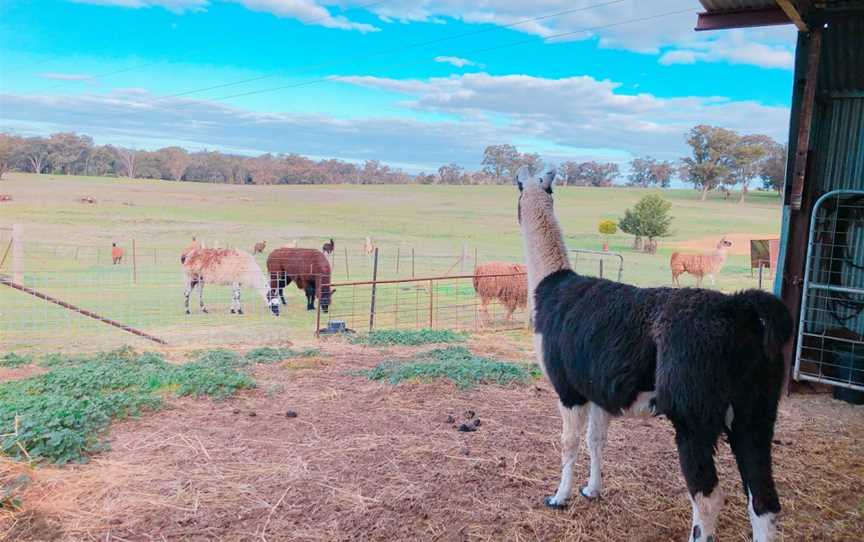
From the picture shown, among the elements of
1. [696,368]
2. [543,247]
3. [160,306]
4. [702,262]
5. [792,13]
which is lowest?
[160,306]

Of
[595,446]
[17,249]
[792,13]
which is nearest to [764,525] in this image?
[595,446]

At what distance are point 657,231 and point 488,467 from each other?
24.8m

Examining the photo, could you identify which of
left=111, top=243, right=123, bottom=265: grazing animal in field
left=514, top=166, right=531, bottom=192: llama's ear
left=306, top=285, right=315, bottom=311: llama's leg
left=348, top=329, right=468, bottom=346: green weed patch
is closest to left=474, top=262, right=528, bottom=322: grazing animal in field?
left=348, top=329, right=468, bottom=346: green weed patch

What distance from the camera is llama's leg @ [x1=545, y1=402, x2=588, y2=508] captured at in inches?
143

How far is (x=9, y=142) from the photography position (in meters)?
27.0

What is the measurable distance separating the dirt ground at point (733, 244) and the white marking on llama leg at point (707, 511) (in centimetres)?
2183

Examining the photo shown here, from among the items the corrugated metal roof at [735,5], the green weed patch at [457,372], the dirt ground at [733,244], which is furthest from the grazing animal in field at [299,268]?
the dirt ground at [733,244]

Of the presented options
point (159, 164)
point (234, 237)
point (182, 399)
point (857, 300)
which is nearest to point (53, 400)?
point (182, 399)

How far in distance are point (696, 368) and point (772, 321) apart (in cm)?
39

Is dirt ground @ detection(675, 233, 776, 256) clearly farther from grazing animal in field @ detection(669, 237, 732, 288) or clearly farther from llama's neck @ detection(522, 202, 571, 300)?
llama's neck @ detection(522, 202, 571, 300)

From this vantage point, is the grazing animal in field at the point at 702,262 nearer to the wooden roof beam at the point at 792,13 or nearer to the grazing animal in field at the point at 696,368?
the wooden roof beam at the point at 792,13

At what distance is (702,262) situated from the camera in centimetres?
1802

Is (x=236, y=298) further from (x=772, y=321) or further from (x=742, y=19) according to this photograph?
(x=772, y=321)

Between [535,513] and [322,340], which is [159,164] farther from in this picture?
[535,513]
